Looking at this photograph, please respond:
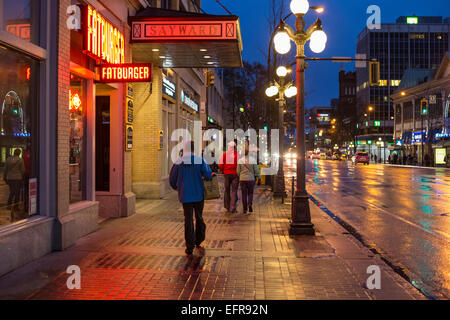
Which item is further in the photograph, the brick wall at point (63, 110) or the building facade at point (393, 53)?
the building facade at point (393, 53)

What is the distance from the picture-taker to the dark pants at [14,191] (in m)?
6.78

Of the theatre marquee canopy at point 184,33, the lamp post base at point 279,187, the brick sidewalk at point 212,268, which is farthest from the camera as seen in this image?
the lamp post base at point 279,187

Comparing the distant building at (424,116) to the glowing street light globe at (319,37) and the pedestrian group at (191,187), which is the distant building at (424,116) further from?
the pedestrian group at (191,187)

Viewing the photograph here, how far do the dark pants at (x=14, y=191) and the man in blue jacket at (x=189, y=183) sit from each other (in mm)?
2455

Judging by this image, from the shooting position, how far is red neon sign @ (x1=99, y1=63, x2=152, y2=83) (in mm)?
9711

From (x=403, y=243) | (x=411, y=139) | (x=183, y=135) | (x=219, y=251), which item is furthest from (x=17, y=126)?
(x=411, y=139)

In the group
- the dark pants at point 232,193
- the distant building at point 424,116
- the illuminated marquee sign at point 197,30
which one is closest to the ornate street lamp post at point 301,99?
the illuminated marquee sign at point 197,30

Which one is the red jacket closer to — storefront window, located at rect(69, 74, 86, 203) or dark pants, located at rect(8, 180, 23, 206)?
storefront window, located at rect(69, 74, 86, 203)

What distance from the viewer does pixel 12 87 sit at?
675cm
